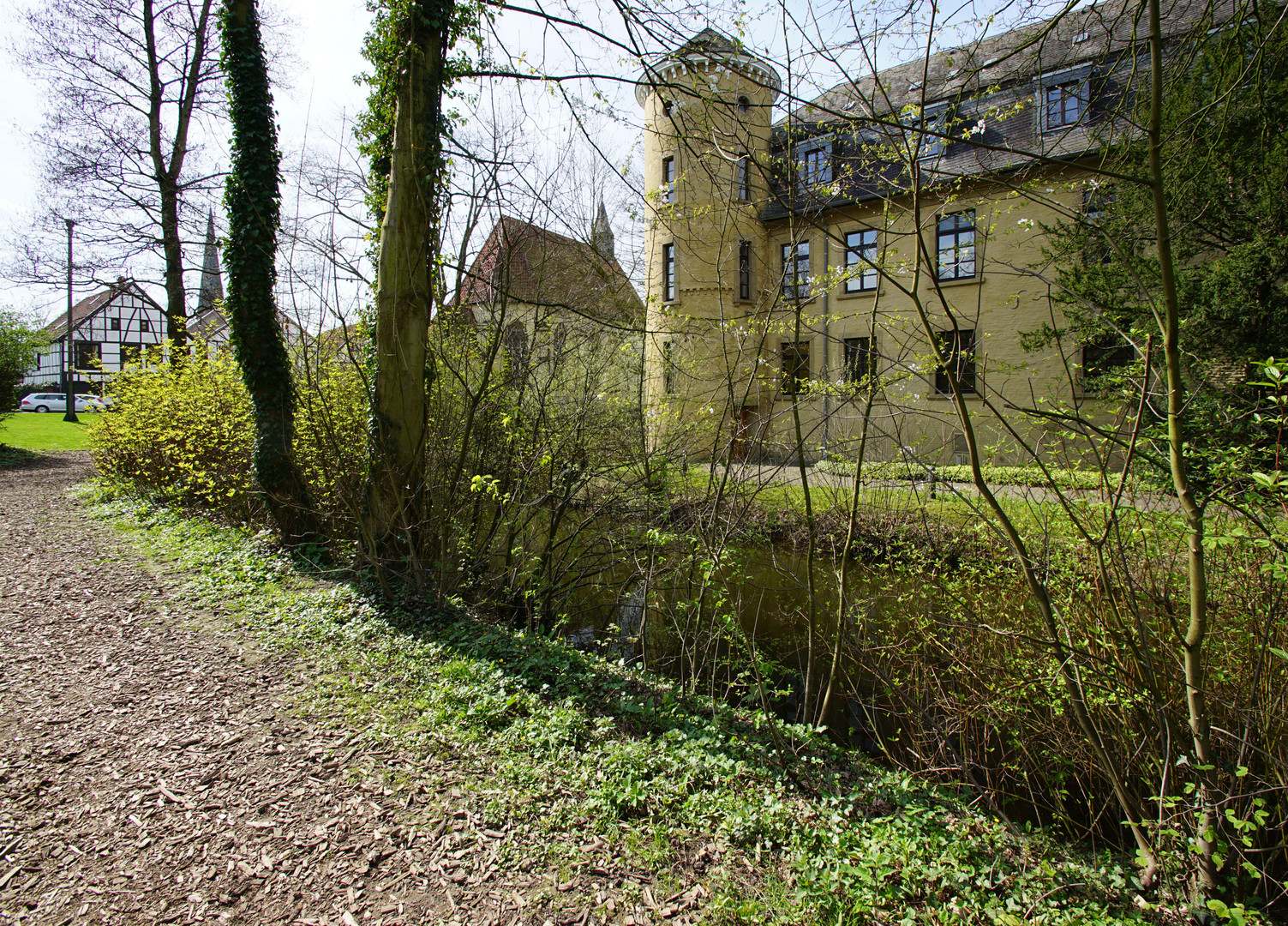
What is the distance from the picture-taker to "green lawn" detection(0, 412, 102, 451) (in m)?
19.2

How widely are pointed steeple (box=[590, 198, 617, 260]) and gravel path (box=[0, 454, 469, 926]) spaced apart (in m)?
4.48

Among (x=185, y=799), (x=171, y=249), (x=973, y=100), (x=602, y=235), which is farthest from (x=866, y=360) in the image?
(x=171, y=249)

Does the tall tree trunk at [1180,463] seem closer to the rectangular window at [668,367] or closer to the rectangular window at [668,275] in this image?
the rectangular window at [668,367]

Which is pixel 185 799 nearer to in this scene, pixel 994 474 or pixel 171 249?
pixel 994 474

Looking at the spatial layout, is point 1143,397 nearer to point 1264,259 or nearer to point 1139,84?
point 1139,84

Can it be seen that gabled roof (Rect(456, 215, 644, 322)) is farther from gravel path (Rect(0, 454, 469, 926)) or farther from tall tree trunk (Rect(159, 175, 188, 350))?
tall tree trunk (Rect(159, 175, 188, 350))

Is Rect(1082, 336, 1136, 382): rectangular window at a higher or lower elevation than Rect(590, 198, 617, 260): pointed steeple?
lower

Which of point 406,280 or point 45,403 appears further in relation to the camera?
point 45,403

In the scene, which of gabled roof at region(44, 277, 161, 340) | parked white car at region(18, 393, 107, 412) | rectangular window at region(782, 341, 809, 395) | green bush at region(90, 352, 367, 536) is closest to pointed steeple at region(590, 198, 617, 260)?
rectangular window at region(782, 341, 809, 395)

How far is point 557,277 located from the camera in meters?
6.68

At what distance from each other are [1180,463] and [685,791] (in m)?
2.35

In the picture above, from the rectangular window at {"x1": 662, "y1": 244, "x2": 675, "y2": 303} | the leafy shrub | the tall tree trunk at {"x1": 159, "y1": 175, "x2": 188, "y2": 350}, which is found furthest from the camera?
the tall tree trunk at {"x1": 159, "y1": 175, "x2": 188, "y2": 350}

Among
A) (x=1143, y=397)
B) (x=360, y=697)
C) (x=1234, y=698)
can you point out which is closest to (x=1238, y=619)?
(x=1234, y=698)

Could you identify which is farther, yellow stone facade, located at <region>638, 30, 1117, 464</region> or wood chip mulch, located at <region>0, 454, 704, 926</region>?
yellow stone facade, located at <region>638, 30, 1117, 464</region>
